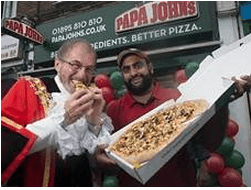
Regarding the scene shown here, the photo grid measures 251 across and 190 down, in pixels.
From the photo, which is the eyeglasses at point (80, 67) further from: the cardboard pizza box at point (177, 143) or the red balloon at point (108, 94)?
the cardboard pizza box at point (177, 143)

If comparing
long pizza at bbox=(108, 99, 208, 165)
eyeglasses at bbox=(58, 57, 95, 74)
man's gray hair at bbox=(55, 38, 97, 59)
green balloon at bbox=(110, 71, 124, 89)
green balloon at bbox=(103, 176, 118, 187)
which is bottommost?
green balloon at bbox=(103, 176, 118, 187)

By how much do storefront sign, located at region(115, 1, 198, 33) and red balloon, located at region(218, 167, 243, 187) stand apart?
75 cm

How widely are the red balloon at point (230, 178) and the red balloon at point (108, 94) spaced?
1.96 ft

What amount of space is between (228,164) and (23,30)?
1.19 metres

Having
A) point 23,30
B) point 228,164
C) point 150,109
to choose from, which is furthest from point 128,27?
point 228,164

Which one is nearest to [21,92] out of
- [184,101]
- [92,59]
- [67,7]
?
[92,59]

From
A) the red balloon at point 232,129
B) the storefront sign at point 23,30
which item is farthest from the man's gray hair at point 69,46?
the red balloon at point 232,129

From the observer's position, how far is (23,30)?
1.55 m

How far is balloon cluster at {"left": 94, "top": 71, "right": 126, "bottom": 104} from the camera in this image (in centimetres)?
140

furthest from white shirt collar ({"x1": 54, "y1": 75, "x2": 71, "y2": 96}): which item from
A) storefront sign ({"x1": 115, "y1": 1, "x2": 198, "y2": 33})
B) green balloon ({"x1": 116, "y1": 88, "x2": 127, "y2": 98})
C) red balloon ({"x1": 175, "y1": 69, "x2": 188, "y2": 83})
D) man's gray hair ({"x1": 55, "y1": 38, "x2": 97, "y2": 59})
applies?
red balloon ({"x1": 175, "y1": 69, "x2": 188, "y2": 83})

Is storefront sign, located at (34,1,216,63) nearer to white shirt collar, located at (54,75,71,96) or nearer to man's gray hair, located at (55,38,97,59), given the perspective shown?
man's gray hair, located at (55,38,97,59)

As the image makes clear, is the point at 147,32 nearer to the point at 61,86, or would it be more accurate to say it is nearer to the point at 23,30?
the point at 61,86

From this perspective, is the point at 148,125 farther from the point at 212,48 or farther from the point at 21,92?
the point at 21,92

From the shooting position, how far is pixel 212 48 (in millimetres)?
1397
